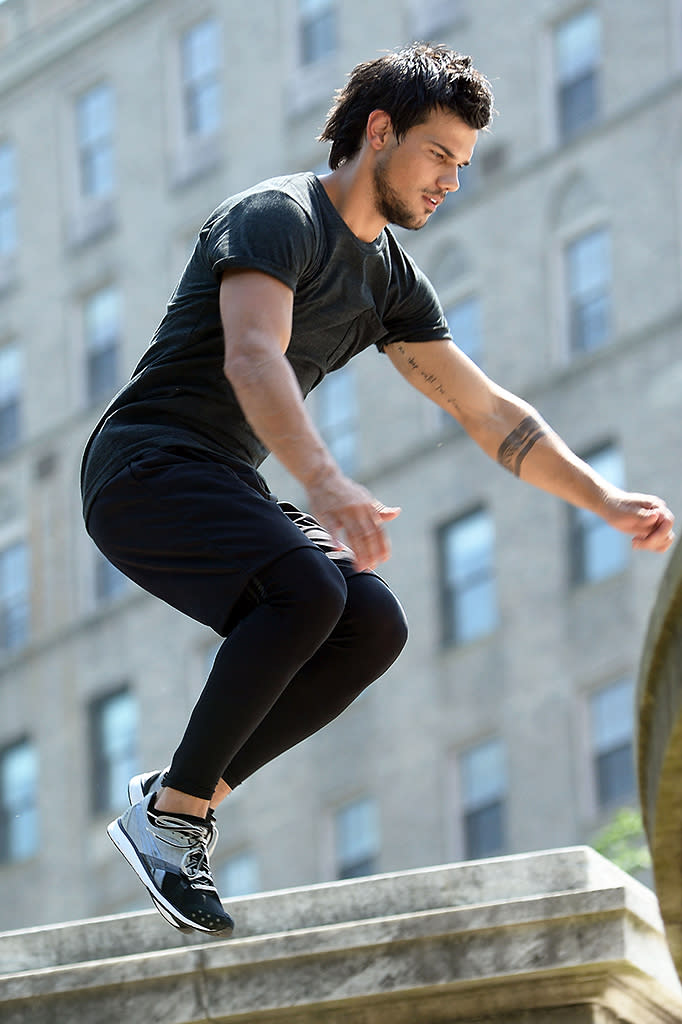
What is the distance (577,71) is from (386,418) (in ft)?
16.6

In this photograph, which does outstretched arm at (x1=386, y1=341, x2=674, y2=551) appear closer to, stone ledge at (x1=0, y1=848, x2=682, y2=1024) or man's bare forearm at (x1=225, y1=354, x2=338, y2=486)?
stone ledge at (x1=0, y1=848, x2=682, y2=1024)

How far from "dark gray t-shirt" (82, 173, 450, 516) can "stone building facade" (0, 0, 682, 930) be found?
22131 mm

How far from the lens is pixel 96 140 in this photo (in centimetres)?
3888

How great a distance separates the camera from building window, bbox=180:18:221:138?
36781 millimetres

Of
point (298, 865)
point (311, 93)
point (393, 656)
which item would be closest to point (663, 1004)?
point (393, 656)

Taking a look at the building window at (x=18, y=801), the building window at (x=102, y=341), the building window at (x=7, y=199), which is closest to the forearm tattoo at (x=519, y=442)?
the building window at (x=18, y=801)

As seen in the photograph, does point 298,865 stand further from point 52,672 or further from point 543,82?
point 543,82

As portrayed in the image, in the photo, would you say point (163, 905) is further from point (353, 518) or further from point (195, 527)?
point (353, 518)

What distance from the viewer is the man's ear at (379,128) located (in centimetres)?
591

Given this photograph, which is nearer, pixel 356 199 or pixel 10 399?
pixel 356 199

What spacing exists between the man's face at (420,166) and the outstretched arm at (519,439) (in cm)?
65

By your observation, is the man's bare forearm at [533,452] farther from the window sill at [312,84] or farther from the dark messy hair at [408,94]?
the window sill at [312,84]

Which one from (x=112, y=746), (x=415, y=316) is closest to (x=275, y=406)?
(x=415, y=316)

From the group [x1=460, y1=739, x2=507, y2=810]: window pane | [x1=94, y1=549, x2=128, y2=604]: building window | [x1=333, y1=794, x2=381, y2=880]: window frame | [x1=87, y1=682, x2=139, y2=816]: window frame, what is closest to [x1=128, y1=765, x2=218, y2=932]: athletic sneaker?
[x1=460, y1=739, x2=507, y2=810]: window pane
